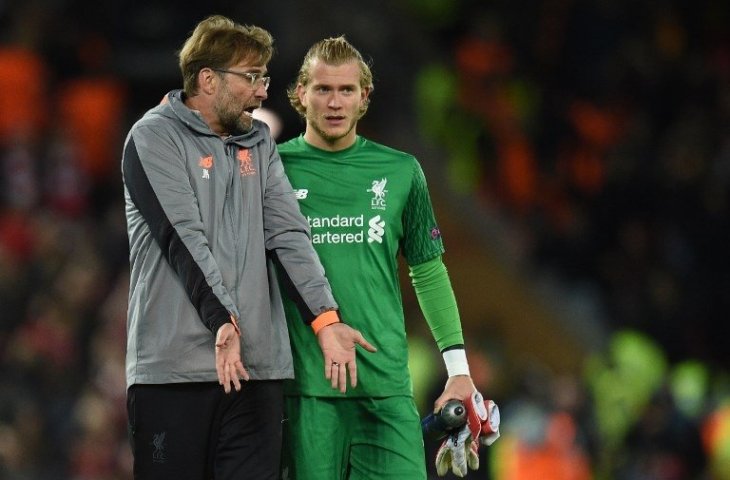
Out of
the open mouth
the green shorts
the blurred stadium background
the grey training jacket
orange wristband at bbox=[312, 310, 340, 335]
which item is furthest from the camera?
the blurred stadium background

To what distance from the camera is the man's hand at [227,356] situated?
186 inches

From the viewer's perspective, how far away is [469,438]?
5.68 meters

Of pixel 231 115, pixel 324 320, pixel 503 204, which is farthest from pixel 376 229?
pixel 503 204

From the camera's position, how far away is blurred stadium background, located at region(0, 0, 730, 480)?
10844 millimetres

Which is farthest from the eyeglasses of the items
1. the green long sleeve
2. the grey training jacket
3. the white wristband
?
the white wristband

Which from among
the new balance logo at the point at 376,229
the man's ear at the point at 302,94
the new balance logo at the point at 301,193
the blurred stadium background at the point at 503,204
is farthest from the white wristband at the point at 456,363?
the blurred stadium background at the point at 503,204

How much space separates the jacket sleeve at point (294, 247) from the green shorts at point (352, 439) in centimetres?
56

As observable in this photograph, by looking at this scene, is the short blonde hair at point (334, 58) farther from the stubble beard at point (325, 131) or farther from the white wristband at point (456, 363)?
the white wristband at point (456, 363)

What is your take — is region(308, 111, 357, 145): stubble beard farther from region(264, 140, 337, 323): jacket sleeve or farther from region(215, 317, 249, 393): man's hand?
region(215, 317, 249, 393): man's hand

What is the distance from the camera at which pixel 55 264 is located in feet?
36.6

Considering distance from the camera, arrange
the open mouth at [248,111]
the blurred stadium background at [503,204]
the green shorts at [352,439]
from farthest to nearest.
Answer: the blurred stadium background at [503,204] → the green shorts at [352,439] → the open mouth at [248,111]

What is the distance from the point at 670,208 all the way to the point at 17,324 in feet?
17.7

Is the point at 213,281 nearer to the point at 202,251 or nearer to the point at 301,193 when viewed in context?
the point at 202,251

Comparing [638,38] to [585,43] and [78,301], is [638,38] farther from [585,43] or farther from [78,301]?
[78,301]
